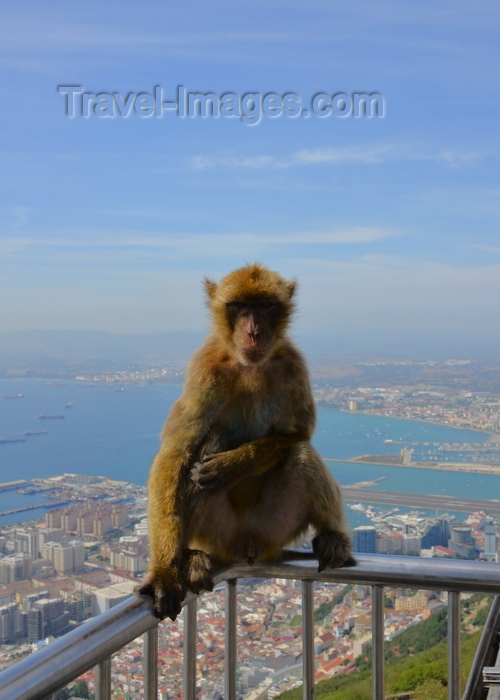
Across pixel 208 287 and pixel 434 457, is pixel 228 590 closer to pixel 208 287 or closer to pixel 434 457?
pixel 208 287

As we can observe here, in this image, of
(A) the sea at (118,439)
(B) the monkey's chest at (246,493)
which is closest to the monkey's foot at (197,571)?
(B) the monkey's chest at (246,493)

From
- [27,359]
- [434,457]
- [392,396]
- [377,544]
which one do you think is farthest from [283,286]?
[27,359]

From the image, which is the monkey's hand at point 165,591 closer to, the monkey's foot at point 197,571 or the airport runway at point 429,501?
the monkey's foot at point 197,571

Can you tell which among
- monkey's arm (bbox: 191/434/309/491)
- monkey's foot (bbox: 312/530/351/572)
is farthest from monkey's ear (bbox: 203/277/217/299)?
monkey's foot (bbox: 312/530/351/572)

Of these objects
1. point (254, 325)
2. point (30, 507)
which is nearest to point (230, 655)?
point (254, 325)

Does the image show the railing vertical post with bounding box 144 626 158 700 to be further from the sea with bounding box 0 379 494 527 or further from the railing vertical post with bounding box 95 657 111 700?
the sea with bounding box 0 379 494 527

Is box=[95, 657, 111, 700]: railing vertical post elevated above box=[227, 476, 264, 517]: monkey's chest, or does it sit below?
below

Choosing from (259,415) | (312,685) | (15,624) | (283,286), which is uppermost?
(283,286)
